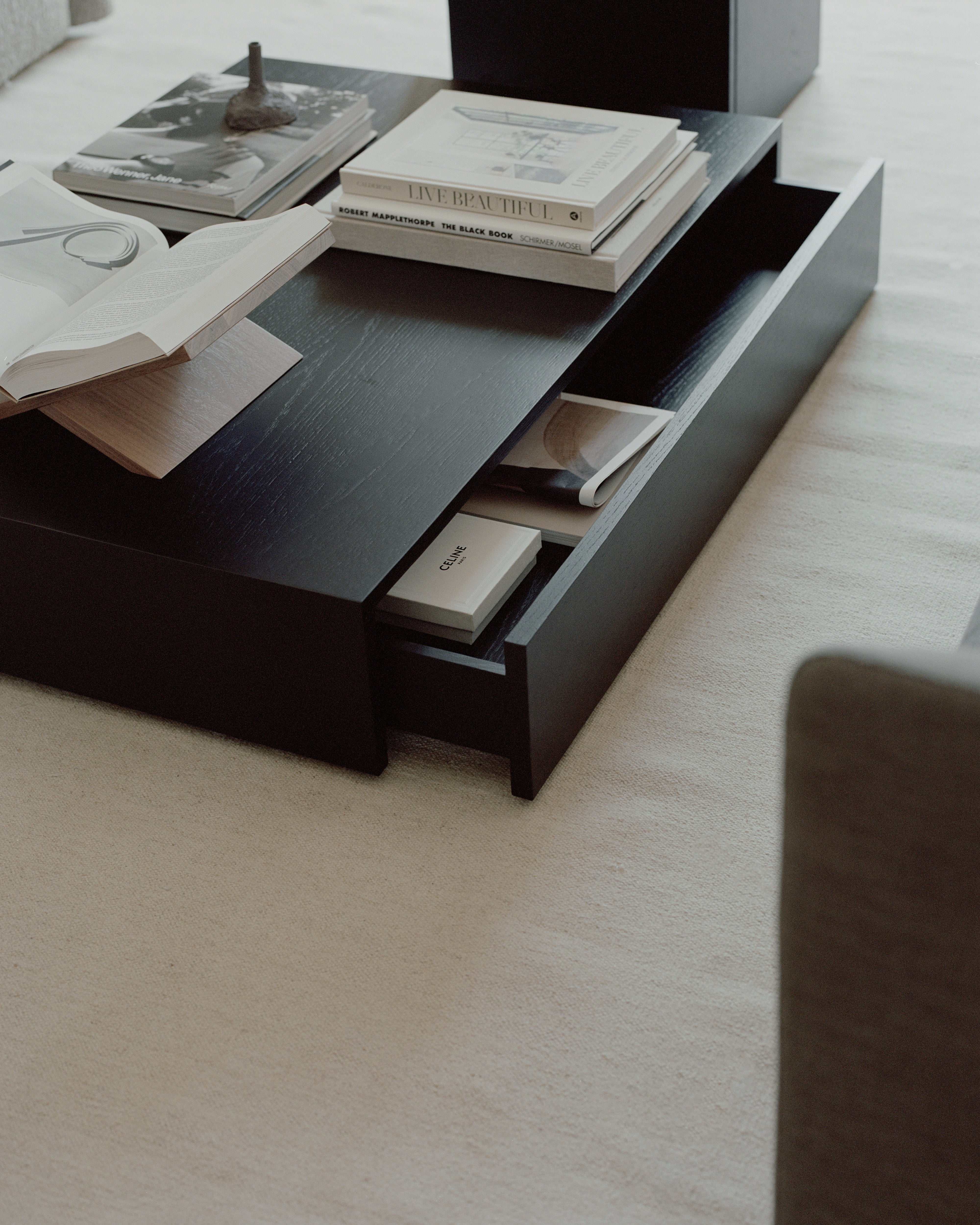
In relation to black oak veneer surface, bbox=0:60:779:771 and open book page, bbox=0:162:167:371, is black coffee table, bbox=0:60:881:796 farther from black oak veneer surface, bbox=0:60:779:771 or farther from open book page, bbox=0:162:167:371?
open book page, bbox=0:162:167:371

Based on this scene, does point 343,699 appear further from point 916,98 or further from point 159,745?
point 916,98

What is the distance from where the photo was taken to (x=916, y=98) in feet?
7.86

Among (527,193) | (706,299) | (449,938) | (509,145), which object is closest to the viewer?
(449,938)

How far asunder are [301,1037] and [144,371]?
1.81ft

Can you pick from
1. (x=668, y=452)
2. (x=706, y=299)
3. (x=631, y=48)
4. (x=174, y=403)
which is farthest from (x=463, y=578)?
(x=631, y=48)

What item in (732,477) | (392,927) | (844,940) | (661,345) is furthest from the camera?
(661,345)

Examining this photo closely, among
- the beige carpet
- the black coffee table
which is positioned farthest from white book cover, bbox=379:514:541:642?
the beige carpet

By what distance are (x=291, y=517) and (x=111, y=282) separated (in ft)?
1.12

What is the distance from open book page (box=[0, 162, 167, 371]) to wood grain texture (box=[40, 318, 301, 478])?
79mm

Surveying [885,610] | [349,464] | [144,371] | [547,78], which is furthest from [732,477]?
[547,78]

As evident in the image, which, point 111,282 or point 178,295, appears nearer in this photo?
point 178,295

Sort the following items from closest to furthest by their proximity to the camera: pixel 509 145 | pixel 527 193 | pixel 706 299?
pixel 527 193 → pixel 509 145 → pixel 706 299

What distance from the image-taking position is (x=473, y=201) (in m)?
1.49

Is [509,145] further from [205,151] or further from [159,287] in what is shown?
[159,287]
